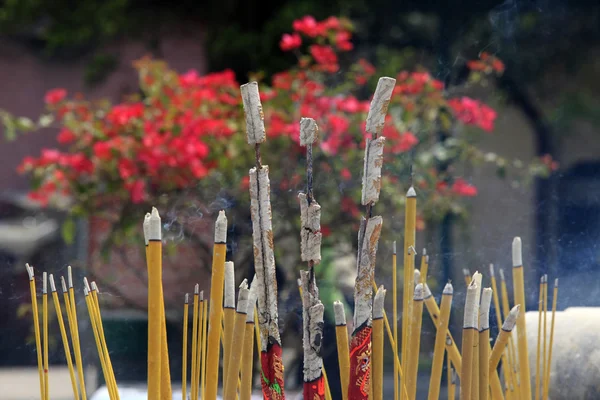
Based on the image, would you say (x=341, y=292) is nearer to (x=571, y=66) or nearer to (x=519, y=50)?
(x=519, y=50)

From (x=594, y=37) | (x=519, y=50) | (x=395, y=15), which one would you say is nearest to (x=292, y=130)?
(x=519, y=50)

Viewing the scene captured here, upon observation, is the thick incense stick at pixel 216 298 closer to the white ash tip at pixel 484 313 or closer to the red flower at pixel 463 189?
the white ash tip at pixel 484 313

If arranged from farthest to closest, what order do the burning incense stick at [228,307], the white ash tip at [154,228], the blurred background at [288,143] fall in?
the blurred background at [288,143] < the burning incense stick at [228,307] < the white ash tip at [154,228]

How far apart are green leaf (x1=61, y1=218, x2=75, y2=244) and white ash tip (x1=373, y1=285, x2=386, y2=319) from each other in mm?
1144

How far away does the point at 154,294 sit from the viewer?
0.55 meters

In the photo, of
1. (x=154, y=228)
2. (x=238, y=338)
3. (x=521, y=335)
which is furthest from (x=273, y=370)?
(x=521, y=335)

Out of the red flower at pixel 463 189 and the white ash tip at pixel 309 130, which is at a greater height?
the red flower at pixel 463 189

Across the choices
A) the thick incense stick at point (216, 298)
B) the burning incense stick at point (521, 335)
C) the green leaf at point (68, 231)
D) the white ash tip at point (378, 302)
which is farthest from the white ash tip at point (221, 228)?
the green leaf at point (68, 231)

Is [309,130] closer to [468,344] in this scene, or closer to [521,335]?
[468,344]

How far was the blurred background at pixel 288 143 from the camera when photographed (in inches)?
54.7

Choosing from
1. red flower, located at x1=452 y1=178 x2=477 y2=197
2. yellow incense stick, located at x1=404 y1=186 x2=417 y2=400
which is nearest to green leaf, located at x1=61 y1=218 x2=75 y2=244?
red flower, located at x1=452 y1=178 x2=477 y2=197

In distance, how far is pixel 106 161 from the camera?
69.7 inches

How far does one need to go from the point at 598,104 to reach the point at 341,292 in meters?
1.08

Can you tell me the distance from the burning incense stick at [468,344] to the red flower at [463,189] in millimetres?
1148
